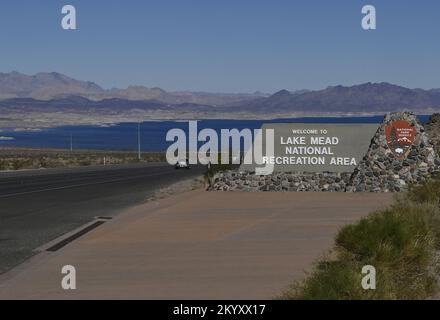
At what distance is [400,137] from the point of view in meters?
27.6

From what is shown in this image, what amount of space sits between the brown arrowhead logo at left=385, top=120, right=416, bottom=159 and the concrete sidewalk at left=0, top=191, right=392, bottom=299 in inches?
117

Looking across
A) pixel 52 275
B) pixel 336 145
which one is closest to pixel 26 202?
pixel 336 145

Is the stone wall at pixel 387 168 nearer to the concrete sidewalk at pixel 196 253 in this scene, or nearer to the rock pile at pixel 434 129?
the concrete sidewalk at pixel 196 253

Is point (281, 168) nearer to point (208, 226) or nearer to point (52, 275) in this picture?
point (208, 226)

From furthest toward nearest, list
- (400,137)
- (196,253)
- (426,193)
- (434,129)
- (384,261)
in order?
(434,129) < (400,137) < (426,193) < (196,253) < (384,261)

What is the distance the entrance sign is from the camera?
28766 millimetres

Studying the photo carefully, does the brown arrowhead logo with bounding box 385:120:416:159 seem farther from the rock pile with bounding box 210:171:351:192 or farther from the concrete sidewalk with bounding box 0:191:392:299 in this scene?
the concrete sidewalk with bounding box 0:191:392:299

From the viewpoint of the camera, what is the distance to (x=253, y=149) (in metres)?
29.9

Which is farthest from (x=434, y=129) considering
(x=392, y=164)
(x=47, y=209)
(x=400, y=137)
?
(x=47, y=209)

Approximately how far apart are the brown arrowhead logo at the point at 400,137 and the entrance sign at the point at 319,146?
40.3 inches

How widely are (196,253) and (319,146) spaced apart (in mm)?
14548

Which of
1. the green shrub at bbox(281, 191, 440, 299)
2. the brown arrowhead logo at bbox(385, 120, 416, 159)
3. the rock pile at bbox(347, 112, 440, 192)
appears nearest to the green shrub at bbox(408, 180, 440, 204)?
the green shrub at bbox(281, 191, 440, 299)

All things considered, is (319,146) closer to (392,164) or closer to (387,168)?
(387,168)
